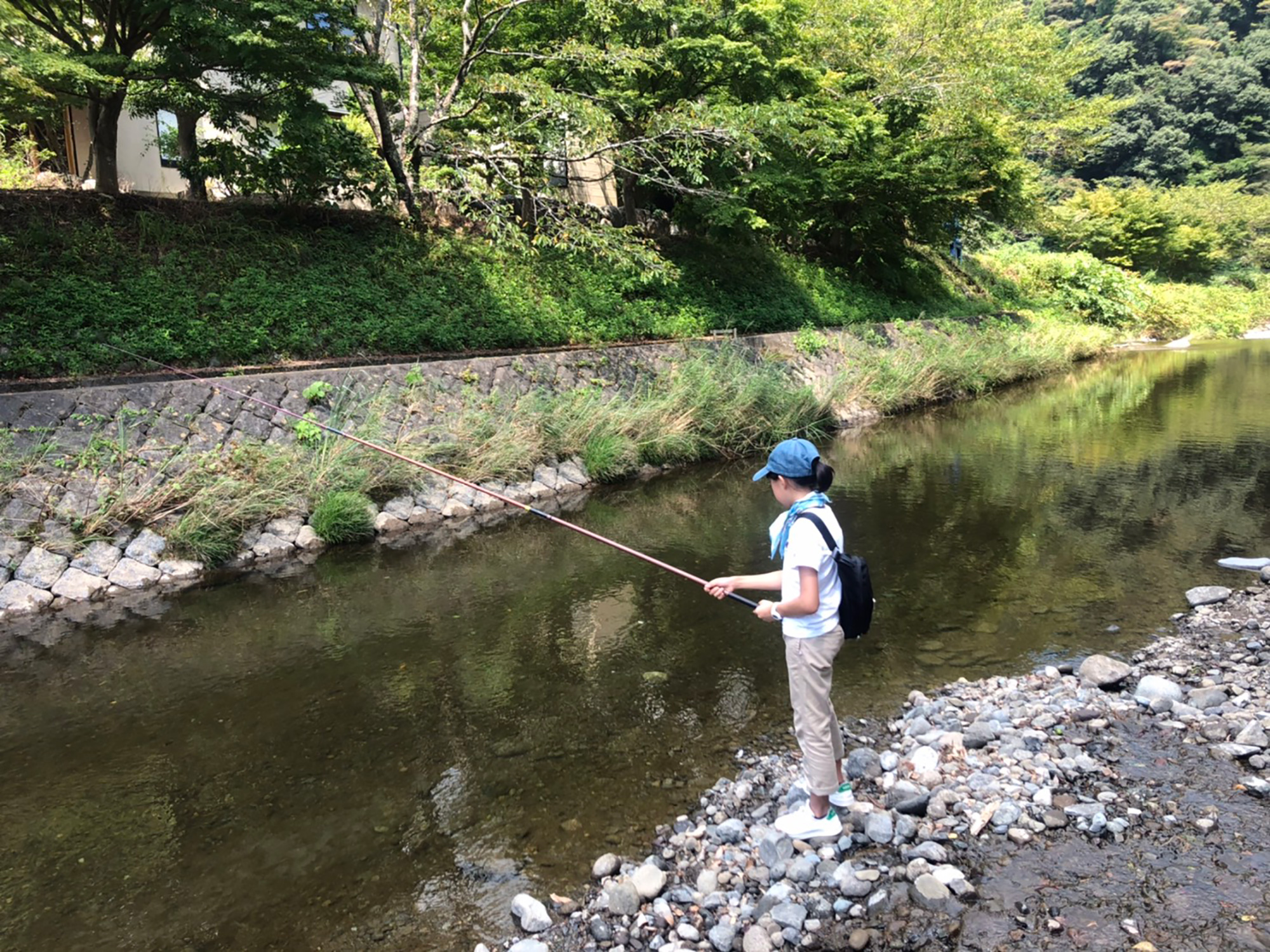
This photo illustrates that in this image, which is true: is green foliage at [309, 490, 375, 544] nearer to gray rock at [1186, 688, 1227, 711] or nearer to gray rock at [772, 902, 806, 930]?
gray rock at [772, 902, 806, 930]

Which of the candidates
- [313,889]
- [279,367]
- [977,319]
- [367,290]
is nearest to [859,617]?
[313,889]

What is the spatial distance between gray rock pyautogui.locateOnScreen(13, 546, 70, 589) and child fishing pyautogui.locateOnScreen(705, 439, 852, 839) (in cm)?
705

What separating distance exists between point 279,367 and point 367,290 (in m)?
2.49

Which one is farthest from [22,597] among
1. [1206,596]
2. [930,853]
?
[1206,596]

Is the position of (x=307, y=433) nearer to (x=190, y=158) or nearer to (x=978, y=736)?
(x=190, y=158)

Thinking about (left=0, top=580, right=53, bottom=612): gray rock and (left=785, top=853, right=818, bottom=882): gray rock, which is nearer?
(left=785, top=853, right=818, bottom=882): gray rock

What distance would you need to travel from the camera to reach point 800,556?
3334mm

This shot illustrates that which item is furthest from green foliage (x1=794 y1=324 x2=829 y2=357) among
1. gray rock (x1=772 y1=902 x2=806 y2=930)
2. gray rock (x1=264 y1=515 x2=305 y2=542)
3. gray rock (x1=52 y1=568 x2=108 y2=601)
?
gray rock (x1=772 y1=902 x2=806 y2=930)

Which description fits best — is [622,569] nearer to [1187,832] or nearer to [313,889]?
[313,889]

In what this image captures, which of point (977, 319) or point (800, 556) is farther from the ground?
point (977, 319)

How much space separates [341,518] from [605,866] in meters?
6.32

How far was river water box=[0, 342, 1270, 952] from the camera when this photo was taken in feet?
12.5

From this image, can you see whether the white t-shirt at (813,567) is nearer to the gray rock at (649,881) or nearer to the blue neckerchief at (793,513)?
the blue neckerchief at (793,513)

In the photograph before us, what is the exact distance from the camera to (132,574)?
7.86 m
